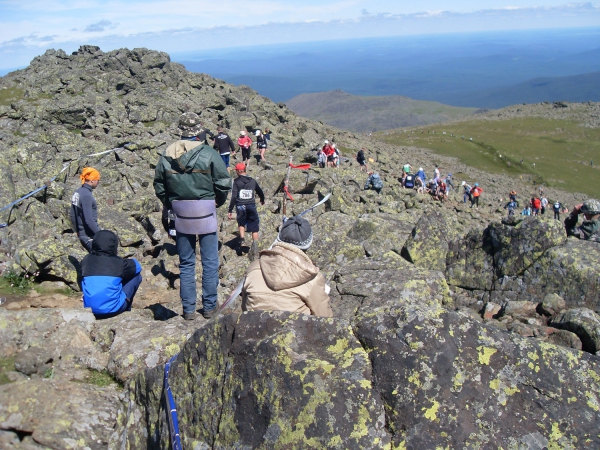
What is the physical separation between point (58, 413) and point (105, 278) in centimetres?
365

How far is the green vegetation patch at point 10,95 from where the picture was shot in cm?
4709

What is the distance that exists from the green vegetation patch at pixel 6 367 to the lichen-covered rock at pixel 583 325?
9.35m

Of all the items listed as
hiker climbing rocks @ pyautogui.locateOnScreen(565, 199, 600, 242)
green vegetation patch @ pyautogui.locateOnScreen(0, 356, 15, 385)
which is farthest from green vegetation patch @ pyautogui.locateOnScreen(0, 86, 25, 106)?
hiker climbing rocks @ pyautogui.locateOnScreen(565, 199, 600, 242)

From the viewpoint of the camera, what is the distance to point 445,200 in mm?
41031

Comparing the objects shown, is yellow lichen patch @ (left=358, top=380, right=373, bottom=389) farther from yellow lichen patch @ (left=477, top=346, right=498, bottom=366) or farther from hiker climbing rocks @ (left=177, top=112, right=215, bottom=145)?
hiker climbing rocks @ (left=177, top=112, right=215, bottom=145)

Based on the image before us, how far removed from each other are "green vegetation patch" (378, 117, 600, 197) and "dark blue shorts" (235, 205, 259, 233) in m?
78.0

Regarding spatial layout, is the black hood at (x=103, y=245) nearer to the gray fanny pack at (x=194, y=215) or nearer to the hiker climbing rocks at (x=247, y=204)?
the gray fanny pack at (x=194, y=215)

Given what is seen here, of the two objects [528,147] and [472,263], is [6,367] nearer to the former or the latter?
[472,263]

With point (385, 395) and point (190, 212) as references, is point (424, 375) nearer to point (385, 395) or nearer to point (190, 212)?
point (385, 395)

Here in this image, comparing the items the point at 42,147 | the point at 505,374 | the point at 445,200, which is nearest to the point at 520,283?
the point at 505,374

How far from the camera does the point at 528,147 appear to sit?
342 ft

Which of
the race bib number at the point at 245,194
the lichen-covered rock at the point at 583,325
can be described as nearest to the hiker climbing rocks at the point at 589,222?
the lichen-covered rock at the point at 583,325

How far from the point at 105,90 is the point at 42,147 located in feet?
104

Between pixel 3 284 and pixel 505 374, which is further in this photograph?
pixel 3 284
